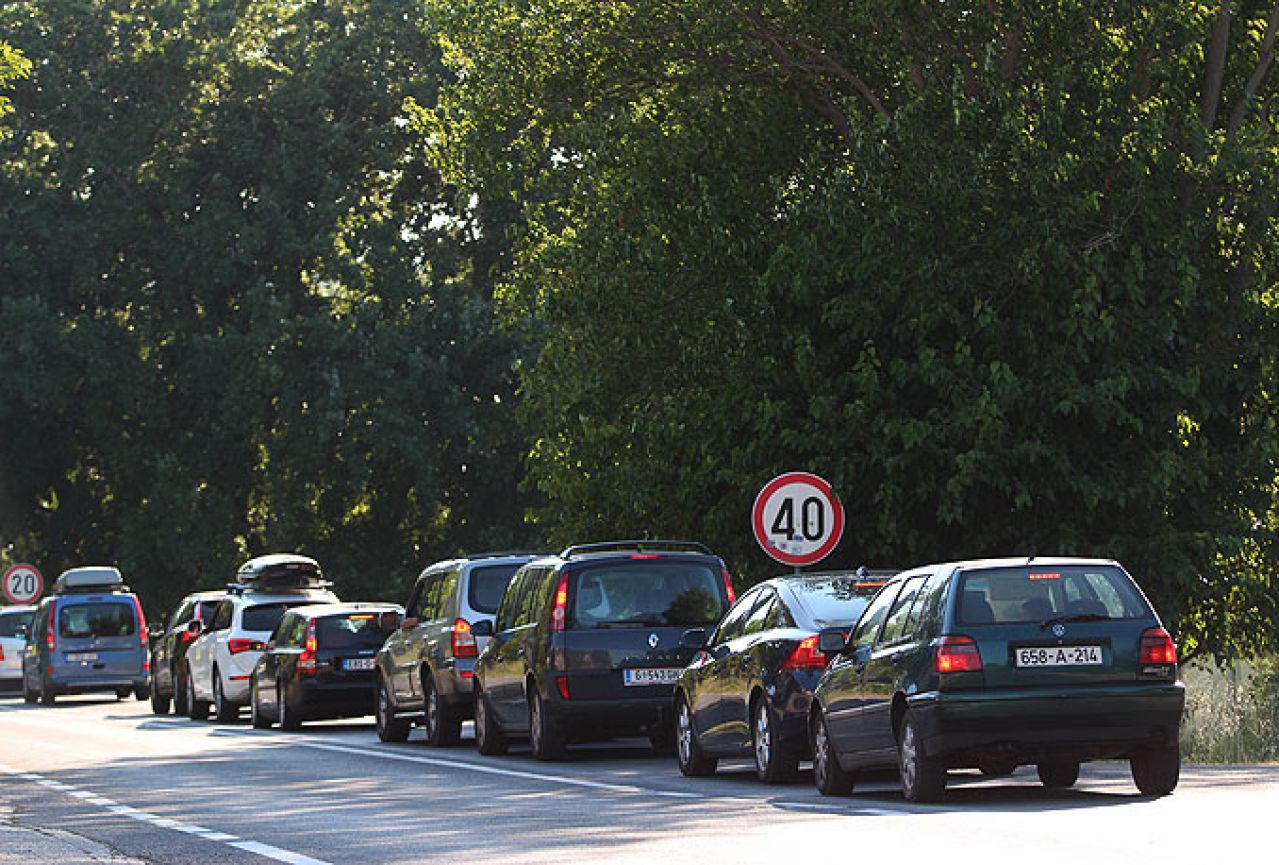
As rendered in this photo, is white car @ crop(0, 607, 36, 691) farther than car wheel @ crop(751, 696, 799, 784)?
Yes

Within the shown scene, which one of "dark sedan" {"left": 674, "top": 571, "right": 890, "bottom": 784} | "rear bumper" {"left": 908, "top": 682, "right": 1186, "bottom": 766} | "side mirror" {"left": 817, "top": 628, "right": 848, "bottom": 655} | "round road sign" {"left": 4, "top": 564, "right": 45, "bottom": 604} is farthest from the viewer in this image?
"round road sign" {"left": 4, "top": 564, "right": 45, "bottom": 604}

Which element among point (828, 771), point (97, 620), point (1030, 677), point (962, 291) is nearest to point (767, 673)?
point (828, 771)

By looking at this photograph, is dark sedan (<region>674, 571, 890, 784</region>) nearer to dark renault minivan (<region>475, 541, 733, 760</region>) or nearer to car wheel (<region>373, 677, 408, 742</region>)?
dark renault minivan (<region>475, 541, 733, 760</region>)

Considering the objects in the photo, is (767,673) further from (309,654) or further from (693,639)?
(309,654)

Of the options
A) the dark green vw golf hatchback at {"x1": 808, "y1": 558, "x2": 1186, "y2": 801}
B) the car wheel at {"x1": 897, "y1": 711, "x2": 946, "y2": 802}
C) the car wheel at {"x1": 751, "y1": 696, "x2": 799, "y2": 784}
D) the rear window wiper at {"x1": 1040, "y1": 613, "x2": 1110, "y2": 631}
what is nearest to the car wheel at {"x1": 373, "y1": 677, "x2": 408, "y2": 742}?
the car wheel at {"x1": 751, "y1": 696, "x2": 799, "y2": 784}

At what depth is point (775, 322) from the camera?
2872 centimetres

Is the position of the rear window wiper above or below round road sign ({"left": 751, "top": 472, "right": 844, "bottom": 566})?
below

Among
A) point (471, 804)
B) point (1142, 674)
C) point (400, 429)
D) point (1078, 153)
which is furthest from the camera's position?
point (400, 429)

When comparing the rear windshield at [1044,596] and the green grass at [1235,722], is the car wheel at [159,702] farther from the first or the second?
the rear windshield at [1044,596]

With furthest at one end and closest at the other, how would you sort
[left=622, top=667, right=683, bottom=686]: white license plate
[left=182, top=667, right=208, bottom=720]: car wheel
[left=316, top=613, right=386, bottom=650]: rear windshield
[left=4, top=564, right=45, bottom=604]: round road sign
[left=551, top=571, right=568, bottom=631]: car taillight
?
[left=4, top=564, right=45, bottom=604]: round road sign, [left=182, top=667, right=208, bottom=720]: car wheel, [left=316, top=613, right=386, bottom=650]: rear windshield, [left=551, top=571, right=568, bottom=631]: car taillight, [left=622, top=667, right=683, bottom=686]: white license plate

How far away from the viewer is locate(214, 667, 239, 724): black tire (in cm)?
3619

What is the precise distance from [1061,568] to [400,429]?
4021 centimetres

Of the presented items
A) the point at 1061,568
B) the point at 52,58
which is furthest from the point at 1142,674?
the point at 52,58

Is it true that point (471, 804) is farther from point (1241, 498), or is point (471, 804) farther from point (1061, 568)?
point (1241, 498)
